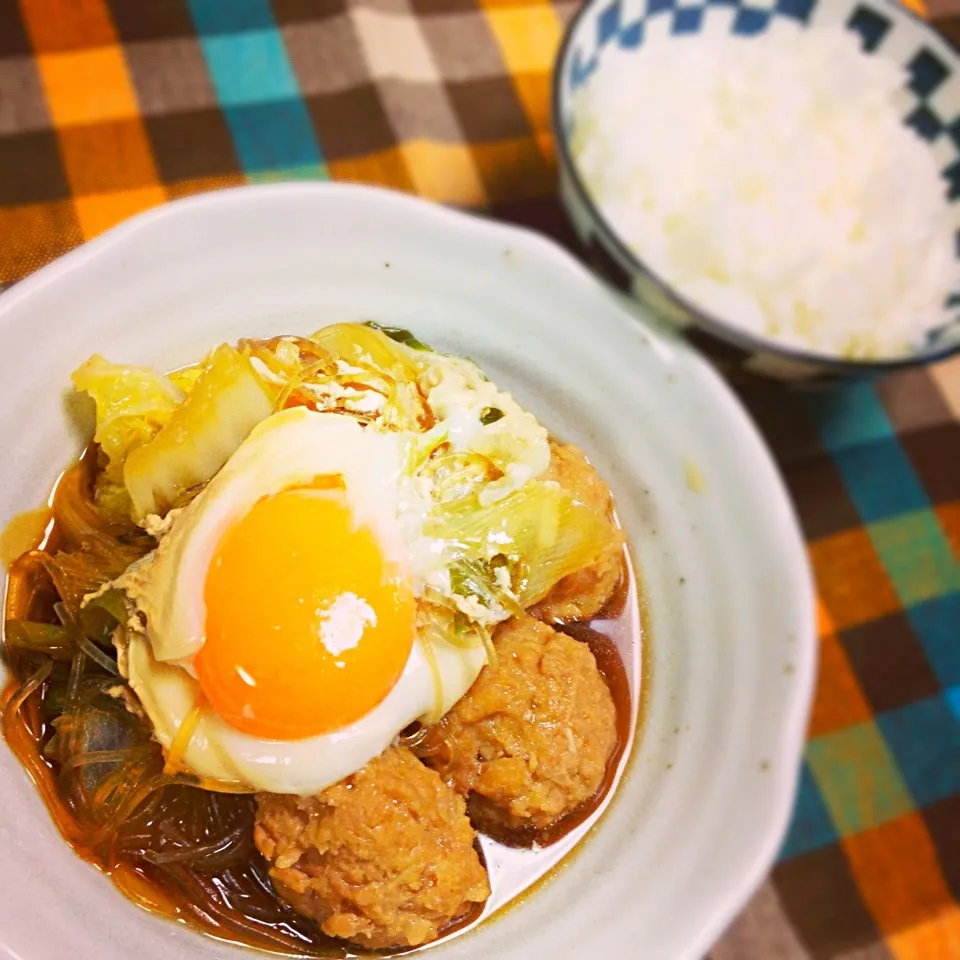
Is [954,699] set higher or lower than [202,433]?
lower

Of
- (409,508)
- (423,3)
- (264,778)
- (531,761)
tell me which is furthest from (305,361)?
(423,3)

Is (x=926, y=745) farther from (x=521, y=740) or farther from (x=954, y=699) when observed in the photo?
(x=521, y=740)

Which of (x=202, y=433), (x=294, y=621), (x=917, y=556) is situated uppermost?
(x=202, y=433)

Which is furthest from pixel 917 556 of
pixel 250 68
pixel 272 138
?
pixel 250 68

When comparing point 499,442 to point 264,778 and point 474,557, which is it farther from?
point 264,778

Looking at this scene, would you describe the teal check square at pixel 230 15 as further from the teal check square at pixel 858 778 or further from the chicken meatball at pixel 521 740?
the teal check square at pixel 858 778

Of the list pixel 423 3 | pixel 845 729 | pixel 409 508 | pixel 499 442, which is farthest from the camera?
pixel 423 3
